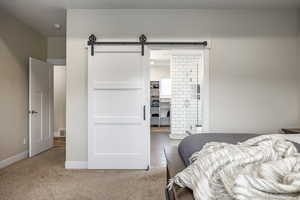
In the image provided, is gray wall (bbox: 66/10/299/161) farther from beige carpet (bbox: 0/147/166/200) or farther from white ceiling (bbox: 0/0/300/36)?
beige carpet (bbox: 0/147/166/200)

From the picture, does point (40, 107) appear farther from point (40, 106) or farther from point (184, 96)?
point (184, 96)

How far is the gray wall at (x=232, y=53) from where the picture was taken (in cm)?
379

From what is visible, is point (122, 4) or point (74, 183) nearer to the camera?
point (74, 183)

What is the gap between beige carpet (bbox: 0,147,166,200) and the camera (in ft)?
8.96

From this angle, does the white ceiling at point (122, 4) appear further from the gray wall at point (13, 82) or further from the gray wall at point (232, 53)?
the gray wall at point (13, 82)

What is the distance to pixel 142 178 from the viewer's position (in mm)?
3352

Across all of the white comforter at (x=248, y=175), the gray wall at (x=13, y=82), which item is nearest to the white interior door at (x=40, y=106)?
the gray wall at (x=13, y=82)

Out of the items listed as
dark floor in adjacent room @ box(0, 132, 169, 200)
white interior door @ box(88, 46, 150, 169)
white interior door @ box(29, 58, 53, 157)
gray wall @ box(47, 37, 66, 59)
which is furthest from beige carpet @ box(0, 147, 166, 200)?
gray wall @ box(47, 37, 66, 59)

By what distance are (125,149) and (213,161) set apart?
107 inches

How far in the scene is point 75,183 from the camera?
3.12 metres

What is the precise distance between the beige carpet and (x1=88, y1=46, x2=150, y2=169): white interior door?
0.98 feet

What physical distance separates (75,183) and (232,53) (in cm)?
298

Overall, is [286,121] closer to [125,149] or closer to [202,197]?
[125,149]

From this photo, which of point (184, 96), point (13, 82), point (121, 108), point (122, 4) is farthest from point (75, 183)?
point (184, 96)
